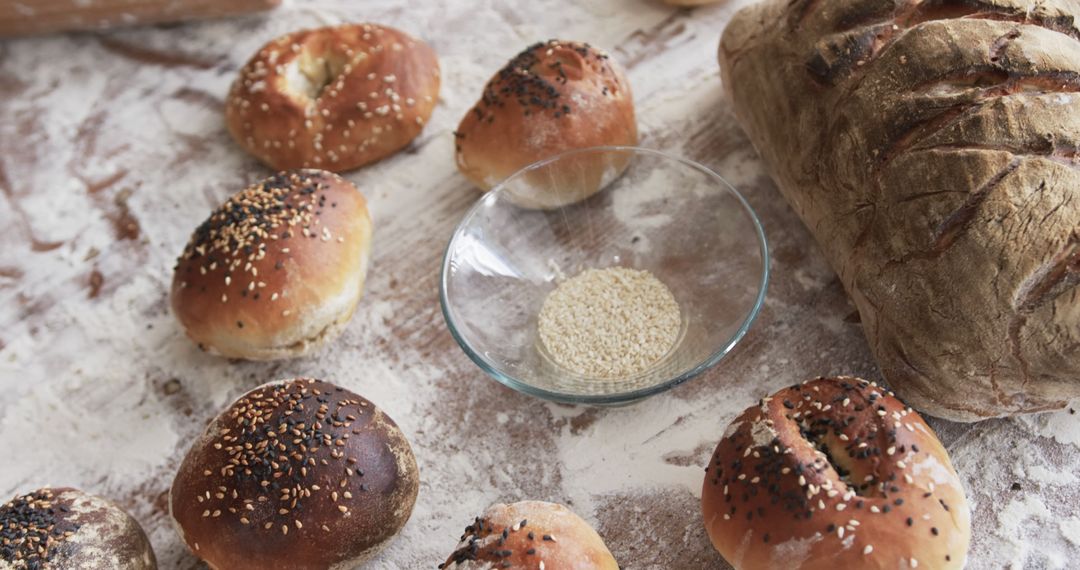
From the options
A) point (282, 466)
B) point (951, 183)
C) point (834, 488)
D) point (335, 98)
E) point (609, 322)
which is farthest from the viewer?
point (335, 98)

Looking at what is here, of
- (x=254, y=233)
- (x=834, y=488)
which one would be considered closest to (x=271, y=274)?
(x=254, y=233)

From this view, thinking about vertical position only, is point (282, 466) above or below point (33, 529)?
above

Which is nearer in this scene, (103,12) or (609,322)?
(609,322)

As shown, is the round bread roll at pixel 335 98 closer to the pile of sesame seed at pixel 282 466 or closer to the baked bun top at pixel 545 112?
the baked bun top at pixel 545 112

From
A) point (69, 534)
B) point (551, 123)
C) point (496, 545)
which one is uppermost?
point (551, 123)

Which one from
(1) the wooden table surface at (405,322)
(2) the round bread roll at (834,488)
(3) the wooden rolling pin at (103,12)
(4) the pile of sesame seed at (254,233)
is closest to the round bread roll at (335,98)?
(1) the wooden table surface at (405,322)

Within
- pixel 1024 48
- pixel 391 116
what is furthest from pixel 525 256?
pixel 1024 48

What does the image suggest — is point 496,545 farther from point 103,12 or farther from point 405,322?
point 103,12
